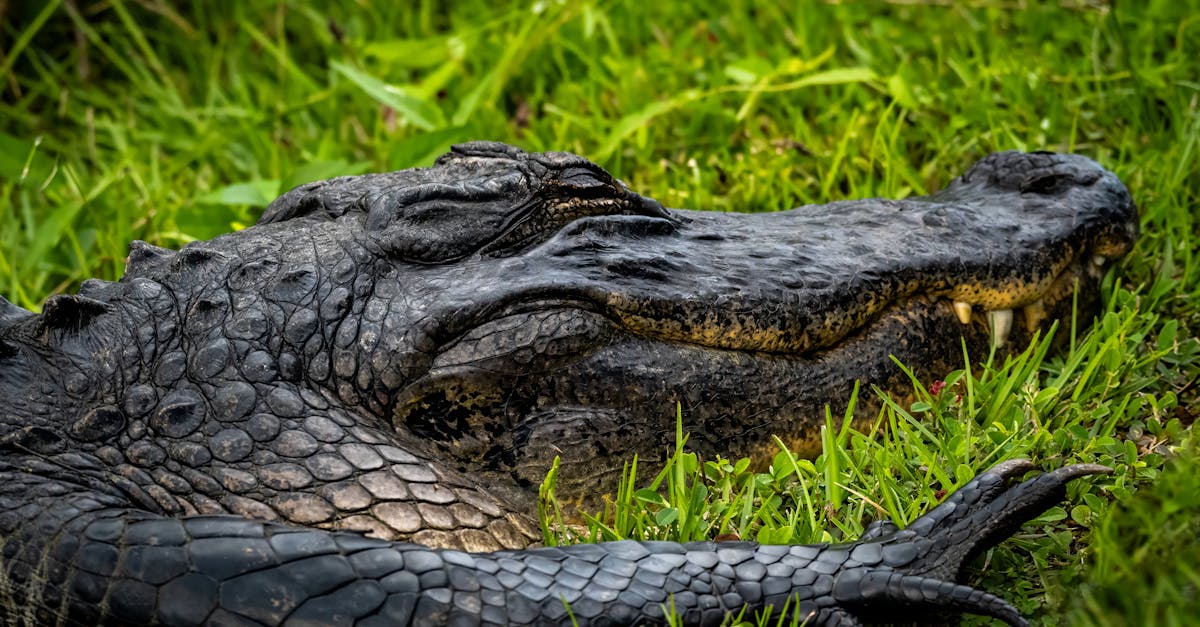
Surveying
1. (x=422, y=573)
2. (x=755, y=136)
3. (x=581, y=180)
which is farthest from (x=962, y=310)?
(x=755, y=136)

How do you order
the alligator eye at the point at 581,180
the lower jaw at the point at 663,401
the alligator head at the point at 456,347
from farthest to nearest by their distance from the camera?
the alligator eye at the point at 581,180 < the lower jaw at the point at 663,401 < the alligator head at the point at 456,347

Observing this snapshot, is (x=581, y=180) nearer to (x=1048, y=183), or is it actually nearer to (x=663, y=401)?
(x=663, y=401)

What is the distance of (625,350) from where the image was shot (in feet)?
7.97

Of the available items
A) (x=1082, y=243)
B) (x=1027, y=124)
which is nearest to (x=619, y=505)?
(x=1082, y=243)

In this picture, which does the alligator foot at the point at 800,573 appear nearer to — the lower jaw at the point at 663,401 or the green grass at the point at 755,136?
the green grass at the point at 755,136

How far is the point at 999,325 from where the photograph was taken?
2.83 m

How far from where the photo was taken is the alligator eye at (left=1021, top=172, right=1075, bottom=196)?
298cm

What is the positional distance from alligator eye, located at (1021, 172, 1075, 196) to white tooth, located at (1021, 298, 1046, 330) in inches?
11.8

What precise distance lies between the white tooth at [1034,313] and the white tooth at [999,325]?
0.17ft

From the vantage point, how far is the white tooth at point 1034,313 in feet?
9.37

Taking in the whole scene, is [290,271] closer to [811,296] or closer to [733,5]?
[811,296]

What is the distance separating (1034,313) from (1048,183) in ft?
1.17

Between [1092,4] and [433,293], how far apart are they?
334 centimetres

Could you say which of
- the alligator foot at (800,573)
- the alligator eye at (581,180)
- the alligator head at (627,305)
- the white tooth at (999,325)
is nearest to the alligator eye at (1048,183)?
the alligator head at (627,305)
